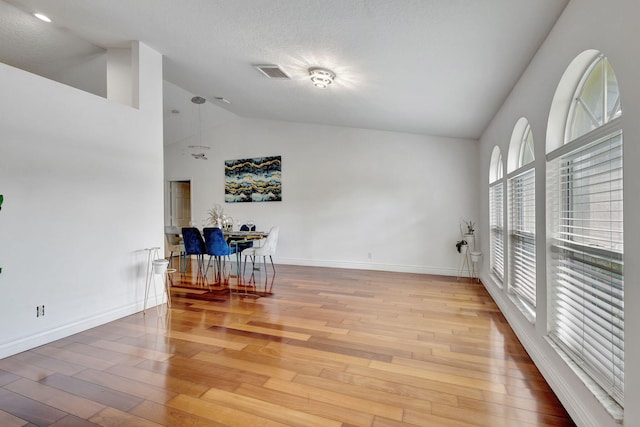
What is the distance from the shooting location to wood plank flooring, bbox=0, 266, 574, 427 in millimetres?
1878

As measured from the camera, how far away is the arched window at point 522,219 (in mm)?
2887

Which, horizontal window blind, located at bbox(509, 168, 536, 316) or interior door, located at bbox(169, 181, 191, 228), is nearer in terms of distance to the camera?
horizontal window blind, located at bbox(509, 168, 536, 316)

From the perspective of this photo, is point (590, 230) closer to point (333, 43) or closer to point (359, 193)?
point (333, 43)

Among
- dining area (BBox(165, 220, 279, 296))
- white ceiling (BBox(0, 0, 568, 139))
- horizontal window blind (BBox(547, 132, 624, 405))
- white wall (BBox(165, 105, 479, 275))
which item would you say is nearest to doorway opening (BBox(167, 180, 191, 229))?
white wall (BBox(165, 105, 479, 275))

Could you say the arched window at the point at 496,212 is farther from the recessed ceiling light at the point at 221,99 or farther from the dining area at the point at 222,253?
the recessed ceiling light at the point at 221,99

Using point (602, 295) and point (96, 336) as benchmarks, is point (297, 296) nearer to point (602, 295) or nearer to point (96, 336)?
point (96, 336)

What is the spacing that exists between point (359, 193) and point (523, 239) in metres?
3.49

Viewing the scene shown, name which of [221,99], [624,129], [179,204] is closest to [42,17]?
[221,99]

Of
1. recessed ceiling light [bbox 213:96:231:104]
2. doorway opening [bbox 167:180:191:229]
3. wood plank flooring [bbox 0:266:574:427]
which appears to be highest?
recessed ceiling light [bbox 213:96:231:104]

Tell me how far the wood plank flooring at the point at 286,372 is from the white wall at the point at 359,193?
2.19 meters

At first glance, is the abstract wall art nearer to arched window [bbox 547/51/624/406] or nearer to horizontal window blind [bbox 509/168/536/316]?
horizontal window blind [bbox 509/168/536/316]

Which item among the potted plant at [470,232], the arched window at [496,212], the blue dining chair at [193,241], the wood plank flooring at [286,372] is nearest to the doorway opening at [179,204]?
Result: the blue dining chair at [193,241]

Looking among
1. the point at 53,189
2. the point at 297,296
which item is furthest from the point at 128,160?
the point at 297,296

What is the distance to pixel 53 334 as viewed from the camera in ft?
9.56
